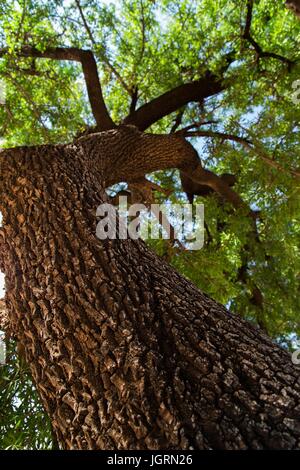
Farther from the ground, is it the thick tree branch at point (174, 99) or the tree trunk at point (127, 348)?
the thick tree branch at point (174, 99)

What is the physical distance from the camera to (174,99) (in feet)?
17.9

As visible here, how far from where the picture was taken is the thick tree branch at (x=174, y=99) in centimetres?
535

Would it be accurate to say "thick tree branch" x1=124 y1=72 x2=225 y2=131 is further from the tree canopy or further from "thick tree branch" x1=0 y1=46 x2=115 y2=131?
"thick tree branch" x1=0 y1=46 x2=115 y2=131

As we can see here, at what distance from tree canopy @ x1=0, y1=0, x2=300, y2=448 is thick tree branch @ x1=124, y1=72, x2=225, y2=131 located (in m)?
0.01

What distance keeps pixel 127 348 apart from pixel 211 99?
5041 mm

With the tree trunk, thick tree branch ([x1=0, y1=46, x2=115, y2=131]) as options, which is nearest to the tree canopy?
thick tree branch ([x1=0, y1=46, x2=115, y2=131])

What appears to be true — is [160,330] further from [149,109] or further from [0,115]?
[0,115]

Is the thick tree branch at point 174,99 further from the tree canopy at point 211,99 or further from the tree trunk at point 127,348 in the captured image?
the tree trunk at point 127,348

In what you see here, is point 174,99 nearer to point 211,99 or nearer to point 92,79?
point 211,99

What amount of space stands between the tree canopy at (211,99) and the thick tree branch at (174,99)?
0.01 meters

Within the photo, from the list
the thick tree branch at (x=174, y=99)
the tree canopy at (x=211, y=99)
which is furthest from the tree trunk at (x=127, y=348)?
the thick tree branch at (x=174, y=99)

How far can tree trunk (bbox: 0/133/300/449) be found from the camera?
1374mm
